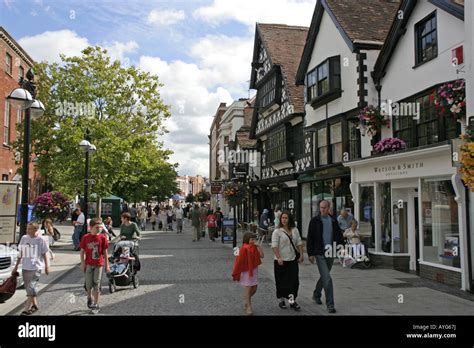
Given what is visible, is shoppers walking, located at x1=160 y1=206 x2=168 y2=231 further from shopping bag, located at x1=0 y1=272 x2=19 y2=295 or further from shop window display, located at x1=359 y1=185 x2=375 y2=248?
shopping bag, located at x1=0 y1=272 x2=19 y2=295

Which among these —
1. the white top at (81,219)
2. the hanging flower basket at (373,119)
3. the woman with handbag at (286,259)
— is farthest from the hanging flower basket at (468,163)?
the white top at (81,219)

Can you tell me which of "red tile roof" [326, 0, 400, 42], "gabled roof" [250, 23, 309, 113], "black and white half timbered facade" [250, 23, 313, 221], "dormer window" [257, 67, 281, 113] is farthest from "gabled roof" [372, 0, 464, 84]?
"dormer window" [257, 67, 281, 113]

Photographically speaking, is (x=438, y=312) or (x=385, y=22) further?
(x=385, y=22)

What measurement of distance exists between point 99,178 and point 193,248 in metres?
6.47

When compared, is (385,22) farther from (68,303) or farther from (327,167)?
(68,303)

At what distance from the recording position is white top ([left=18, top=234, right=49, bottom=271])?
8.19 metres

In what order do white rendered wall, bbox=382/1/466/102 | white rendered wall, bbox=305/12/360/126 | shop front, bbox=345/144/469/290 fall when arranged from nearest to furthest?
shop front, bbox=345/144/469/290
white rendered wall, bbox=382/1/466/102
white rendered wall, bbox=305/12/360/126

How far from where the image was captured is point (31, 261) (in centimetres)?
820

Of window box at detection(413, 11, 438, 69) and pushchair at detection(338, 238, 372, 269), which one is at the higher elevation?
window box at detection(413, 11, 438, 69)

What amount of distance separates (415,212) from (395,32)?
18.0 feet

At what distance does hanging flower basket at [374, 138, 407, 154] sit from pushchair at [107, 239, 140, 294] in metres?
7.57

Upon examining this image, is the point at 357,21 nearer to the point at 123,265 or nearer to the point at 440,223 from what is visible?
the point at 440,223
